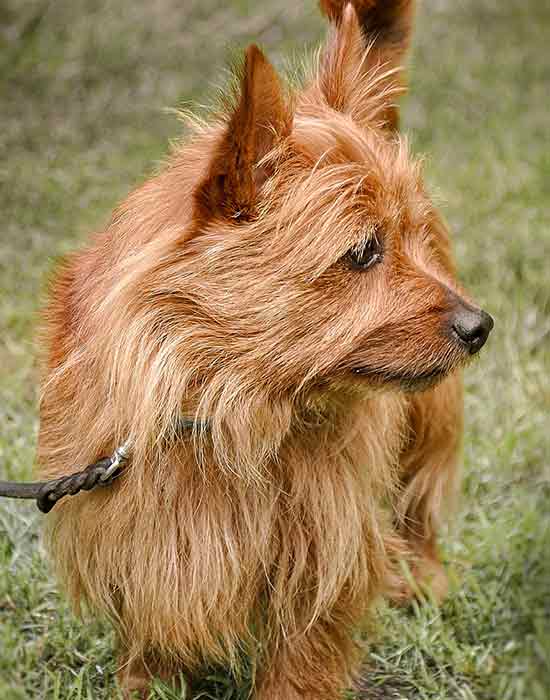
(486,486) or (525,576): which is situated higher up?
(525,576)

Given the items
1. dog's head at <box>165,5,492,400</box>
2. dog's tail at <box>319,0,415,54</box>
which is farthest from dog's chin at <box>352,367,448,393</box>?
dog's tail at <box>319,0,415,54</box>

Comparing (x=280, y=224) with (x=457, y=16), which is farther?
(x=457, y=16)

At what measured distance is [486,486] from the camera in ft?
14.7

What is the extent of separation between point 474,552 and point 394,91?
172 cm

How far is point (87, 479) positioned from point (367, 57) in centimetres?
151

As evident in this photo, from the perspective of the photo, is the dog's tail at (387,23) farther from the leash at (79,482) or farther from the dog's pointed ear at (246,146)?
the leash at (79,482)

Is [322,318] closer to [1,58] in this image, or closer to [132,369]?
[132,369]

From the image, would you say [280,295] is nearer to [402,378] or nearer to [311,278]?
[311,278]

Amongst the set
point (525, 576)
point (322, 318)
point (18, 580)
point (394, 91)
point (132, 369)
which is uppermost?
point (394, 91)

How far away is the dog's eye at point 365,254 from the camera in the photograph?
2.63m

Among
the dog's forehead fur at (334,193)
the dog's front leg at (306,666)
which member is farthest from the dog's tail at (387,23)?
the dog's front leg at (306,666)

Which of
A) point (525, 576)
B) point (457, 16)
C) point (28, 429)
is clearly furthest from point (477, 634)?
point (457, 16)

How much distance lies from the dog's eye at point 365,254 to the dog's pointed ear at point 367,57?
0.47 m

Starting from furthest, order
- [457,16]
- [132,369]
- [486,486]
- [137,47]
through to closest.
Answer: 1. [457,16]
2. [137,47]
3. [486,486]
4. [132,369]
